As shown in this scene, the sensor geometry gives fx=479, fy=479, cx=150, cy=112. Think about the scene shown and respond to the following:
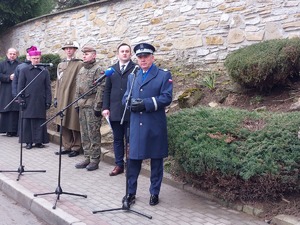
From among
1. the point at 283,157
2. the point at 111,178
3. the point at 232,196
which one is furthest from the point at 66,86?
the point at 283,157

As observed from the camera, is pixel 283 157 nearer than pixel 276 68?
Yes

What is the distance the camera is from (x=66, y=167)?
7.81 meters

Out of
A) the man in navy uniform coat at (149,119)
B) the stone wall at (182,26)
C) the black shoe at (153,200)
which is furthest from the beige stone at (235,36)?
the black shoe at (153,200)

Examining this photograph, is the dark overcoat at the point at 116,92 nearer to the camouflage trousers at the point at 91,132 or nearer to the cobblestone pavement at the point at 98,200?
the camouflage trousers at the point at 91,132

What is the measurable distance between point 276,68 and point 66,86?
360 centimetres

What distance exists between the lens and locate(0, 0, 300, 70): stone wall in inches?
344

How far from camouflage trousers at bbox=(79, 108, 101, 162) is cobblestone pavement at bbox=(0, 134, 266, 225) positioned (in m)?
0.29

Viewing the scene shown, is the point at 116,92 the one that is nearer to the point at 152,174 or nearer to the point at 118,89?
the point at 118,89

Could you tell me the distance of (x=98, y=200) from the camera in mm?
6020

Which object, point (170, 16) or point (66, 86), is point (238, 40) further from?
point (66, 86)

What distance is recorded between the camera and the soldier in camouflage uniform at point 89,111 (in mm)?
7445

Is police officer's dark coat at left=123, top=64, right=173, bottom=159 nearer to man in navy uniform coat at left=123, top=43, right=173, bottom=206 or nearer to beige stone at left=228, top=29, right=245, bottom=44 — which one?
man in navy uniform coat at left=123, top=43, right=173, bottom=206

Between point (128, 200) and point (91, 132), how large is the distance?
1995mm

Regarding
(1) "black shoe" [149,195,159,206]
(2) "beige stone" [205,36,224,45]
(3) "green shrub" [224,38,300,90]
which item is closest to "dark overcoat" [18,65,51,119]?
(2) "beige stone" [205,36,224,45]
